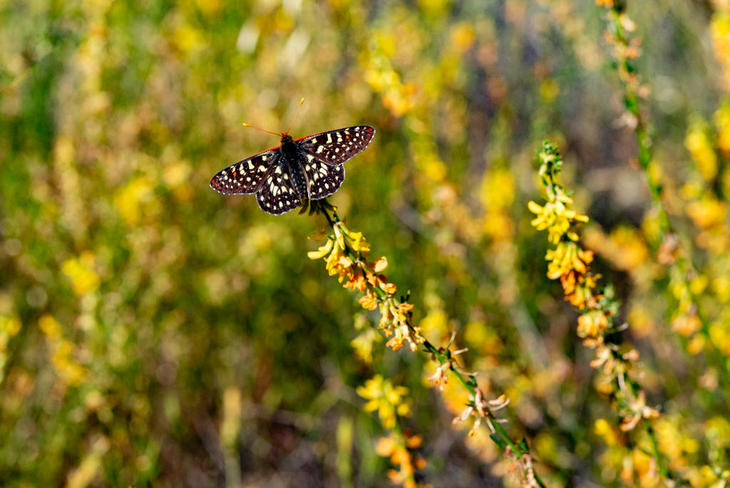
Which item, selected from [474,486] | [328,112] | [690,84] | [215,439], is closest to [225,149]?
[328,112]

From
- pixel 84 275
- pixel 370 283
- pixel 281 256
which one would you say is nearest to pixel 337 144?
pixel 370 283

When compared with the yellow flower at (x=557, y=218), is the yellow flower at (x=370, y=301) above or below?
below

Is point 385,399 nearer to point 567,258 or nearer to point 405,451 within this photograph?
point 405,451

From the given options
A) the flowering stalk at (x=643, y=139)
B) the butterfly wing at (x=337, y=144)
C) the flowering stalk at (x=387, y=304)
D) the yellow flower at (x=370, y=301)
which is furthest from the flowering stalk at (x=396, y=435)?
the flowering stalk at (x=643, y=139)

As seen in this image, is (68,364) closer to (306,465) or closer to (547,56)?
(306,465)

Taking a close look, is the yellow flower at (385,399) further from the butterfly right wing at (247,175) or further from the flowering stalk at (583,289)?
the butterfly right wing at (247,175)
